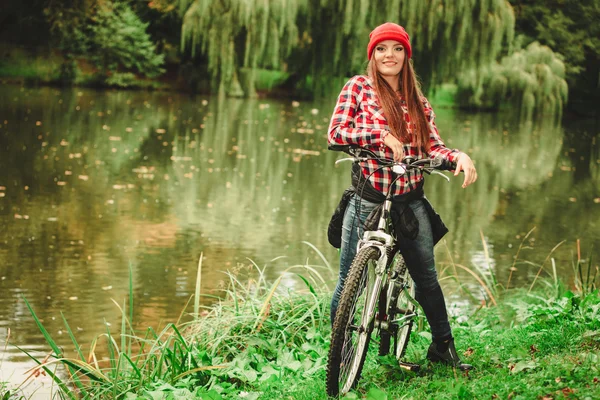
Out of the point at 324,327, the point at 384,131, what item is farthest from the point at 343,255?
the point at 324,327

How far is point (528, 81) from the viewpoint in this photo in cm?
2859

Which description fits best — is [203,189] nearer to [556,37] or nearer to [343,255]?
[343,255]

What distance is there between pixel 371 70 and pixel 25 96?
65.6 ft

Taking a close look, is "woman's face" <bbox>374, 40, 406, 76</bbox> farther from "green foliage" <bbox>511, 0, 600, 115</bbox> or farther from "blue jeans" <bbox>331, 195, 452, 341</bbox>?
"green foliage" <bbox>511, 0, 600, 115</bbox>

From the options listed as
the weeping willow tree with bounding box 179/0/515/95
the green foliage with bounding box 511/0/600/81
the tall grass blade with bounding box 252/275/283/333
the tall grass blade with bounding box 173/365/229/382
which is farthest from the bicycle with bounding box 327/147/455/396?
the green foliage with bounding box 511/0/600/81

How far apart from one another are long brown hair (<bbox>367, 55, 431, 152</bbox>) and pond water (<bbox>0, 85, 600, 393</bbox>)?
1791 millimetres

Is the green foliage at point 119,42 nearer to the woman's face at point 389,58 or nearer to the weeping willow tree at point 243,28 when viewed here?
the weeping willow tree at point 243,28

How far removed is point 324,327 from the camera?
493 cm

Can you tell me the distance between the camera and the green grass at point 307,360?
A: 3.46 metres

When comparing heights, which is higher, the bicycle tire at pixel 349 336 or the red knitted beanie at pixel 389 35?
the red knitted beanie at pixel 389 35

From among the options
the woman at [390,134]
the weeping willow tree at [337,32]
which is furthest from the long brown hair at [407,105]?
the weeping willow tree at [337,32]

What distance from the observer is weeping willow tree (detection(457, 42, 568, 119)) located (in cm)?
2859

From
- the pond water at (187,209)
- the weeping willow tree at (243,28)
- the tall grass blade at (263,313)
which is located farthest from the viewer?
the weeping willow tree at (243,28)

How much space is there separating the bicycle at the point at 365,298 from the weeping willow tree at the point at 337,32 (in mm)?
16992
